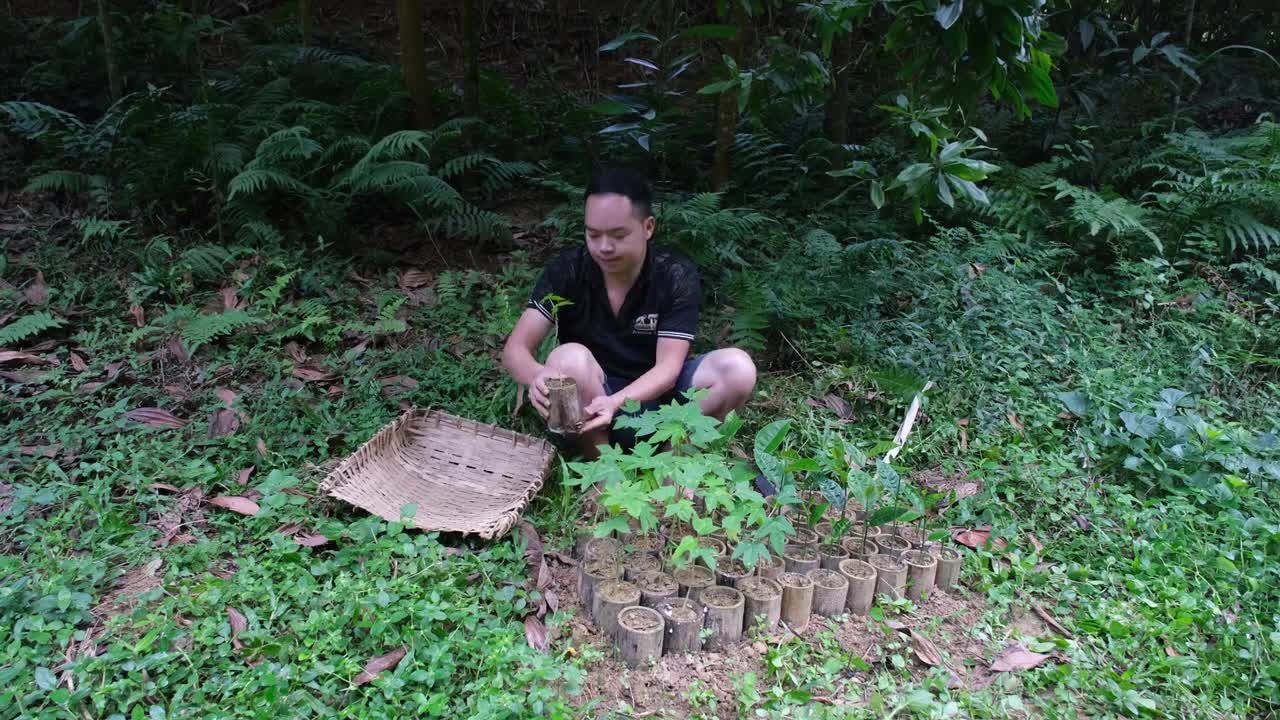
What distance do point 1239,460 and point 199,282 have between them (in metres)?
5.07

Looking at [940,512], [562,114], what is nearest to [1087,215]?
[940,512]

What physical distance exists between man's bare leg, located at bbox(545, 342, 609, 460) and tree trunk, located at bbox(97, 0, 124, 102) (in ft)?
14.3

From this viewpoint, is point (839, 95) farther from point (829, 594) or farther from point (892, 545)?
point (829, 594)

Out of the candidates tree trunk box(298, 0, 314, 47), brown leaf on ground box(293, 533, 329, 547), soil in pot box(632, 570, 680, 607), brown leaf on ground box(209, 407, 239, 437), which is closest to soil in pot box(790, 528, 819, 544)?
soil in pot box(632, 570, 680, 607)

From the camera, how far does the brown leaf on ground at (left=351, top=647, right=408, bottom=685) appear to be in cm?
204

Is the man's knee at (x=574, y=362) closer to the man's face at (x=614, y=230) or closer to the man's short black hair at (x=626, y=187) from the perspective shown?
the man's face at (x=614, y=230)

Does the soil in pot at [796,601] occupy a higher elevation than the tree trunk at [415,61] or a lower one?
lower

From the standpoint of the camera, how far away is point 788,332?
13.4ft

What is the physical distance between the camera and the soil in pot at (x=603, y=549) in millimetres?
2469

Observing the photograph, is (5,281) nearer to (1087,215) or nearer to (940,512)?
(940,512)

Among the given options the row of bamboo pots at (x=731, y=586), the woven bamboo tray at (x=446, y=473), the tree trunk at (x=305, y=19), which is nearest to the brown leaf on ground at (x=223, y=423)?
the woven bamboo tray at (x=446, y=473)

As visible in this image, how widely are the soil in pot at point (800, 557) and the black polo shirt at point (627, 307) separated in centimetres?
94

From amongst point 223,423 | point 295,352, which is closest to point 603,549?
point 223,423

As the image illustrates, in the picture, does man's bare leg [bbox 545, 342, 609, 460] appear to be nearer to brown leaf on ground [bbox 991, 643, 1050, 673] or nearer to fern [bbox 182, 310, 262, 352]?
brown leaf on ground [bbox 991, 643, 1050, 673]
